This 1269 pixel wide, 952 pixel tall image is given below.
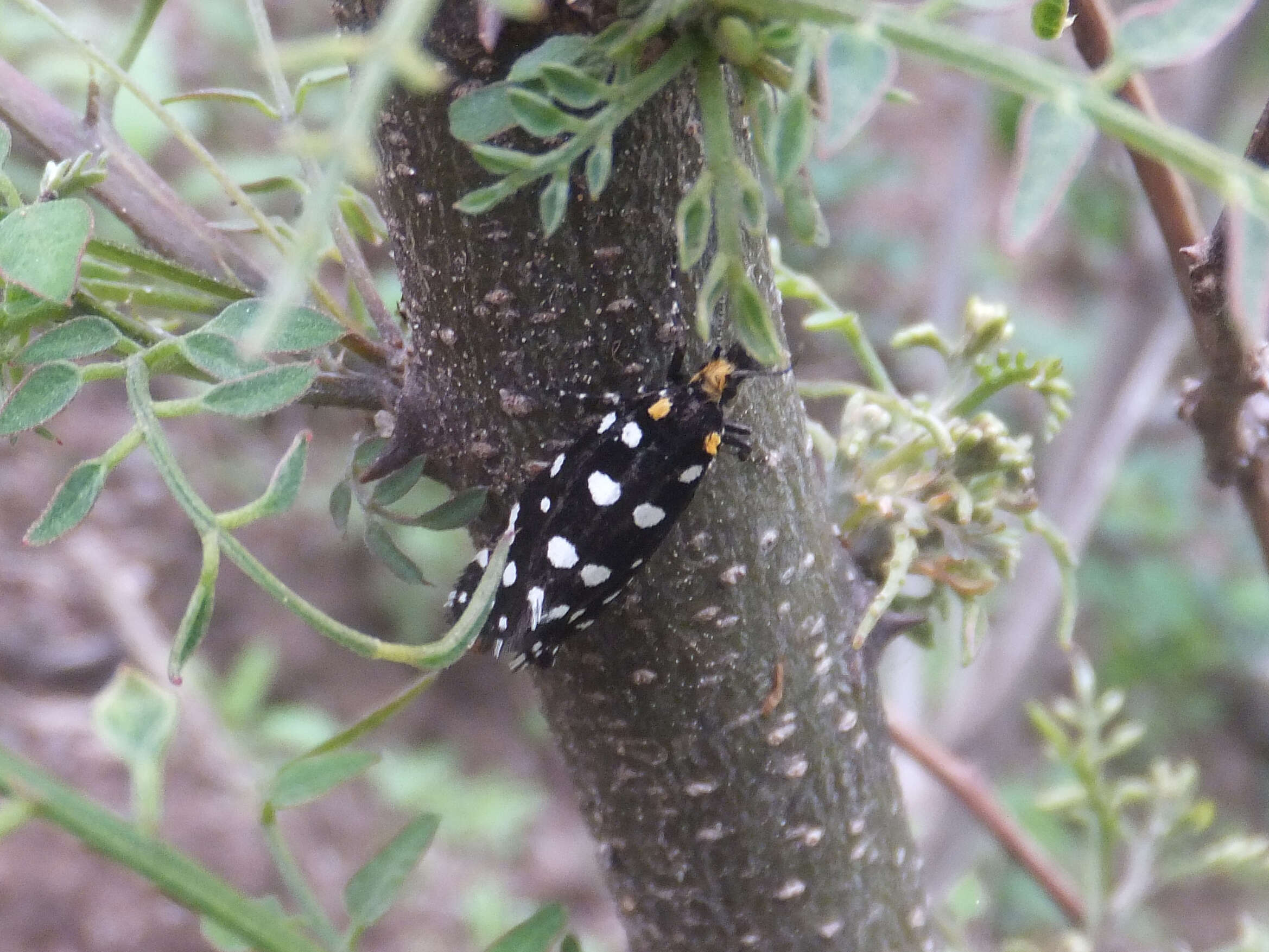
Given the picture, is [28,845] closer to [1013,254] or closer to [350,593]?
[350,593]

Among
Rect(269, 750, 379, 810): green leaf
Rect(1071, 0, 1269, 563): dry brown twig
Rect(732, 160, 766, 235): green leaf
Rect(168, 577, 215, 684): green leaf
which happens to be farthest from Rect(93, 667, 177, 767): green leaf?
Rect(1071, 0, 1269, 563): dry brown twig

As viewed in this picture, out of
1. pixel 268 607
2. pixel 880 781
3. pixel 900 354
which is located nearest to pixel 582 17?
pixel 880 781

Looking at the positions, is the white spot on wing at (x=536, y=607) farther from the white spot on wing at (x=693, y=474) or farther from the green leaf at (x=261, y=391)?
the green leaf at (x=261, y=391)

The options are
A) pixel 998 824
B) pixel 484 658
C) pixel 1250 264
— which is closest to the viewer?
pixel 1250 264

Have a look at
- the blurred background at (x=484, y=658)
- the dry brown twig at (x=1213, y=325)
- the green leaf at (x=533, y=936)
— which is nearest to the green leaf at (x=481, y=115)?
the dry brown twig at (x=1213, y=325)

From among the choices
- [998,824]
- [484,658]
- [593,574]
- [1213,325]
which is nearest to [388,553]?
[593,574]

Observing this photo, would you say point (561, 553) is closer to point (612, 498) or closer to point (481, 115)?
point (612, 498)

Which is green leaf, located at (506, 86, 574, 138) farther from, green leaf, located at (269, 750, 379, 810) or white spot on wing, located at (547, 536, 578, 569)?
green leaf, located at (269, 750, 379, 810)
